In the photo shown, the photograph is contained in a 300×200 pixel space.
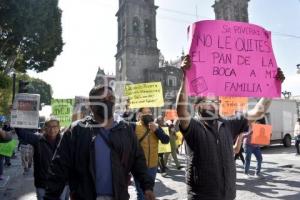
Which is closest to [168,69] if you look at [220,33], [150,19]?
[150,19]

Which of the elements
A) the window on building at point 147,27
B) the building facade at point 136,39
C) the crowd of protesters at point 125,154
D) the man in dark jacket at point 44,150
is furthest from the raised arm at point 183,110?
the window on building at point 147,27

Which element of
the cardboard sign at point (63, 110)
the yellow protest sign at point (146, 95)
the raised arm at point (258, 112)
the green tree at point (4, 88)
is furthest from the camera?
the green tree at point (4, 88)

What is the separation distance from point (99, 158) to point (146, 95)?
7.10m

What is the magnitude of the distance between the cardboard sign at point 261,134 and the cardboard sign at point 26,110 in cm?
596

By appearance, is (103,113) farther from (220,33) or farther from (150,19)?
(150,19)

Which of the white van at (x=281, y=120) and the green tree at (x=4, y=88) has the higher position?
the green tree at (x=4, y=88)

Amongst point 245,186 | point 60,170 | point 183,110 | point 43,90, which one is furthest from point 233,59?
point 43,90

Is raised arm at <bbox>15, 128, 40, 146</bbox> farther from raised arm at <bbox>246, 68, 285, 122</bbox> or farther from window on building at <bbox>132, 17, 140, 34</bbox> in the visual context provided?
window on building at <bbox>132, 17, 140, 34</bbox>

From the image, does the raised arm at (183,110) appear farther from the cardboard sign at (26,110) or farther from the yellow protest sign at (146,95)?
the yellow protest sign at (146,95)

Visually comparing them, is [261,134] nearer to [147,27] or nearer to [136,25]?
[136,25]

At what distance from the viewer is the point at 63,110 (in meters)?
11.9

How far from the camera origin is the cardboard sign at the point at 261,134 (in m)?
10.6

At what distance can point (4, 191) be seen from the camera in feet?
Result: 36.4

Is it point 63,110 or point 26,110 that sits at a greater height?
point 63,110
